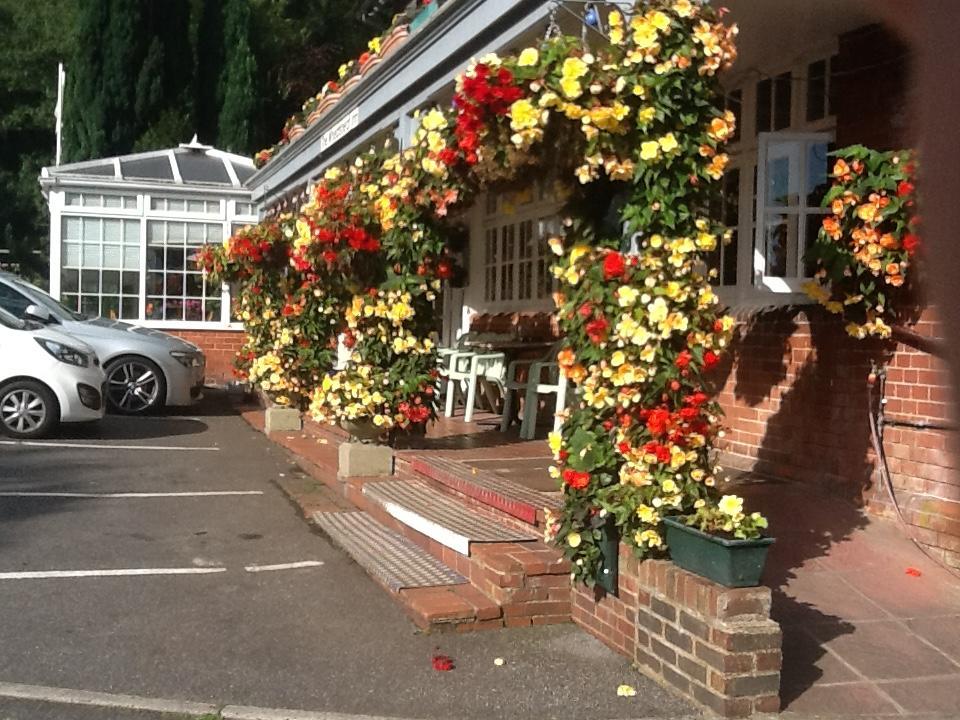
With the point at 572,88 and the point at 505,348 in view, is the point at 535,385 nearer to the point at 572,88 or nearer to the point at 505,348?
the point at 505,348

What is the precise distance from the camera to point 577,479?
4488mm

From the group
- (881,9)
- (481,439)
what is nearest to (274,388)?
(481,439)

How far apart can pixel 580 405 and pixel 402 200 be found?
2.56 meters

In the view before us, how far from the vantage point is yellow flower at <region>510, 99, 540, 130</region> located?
4.47 m

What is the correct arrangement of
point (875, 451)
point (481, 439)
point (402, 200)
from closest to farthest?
point (875, 451), point (402, 200), point (481, 439)

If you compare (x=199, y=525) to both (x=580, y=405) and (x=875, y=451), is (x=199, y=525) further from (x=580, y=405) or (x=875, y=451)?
(x=875, y=451)

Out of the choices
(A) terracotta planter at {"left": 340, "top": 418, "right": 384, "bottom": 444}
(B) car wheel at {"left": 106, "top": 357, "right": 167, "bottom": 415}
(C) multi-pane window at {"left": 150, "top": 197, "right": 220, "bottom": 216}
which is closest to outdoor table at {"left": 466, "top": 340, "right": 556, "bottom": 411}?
(A) terracotta planter at {"left": 340, "top": 418, "right": 384, "bottom": 444}

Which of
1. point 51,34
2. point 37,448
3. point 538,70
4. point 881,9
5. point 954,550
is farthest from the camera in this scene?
point 51,34

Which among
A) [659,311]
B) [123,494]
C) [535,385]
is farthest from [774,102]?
[123,494]

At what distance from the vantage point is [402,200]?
6746mm

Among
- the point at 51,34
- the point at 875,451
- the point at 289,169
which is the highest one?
the point at 51,34

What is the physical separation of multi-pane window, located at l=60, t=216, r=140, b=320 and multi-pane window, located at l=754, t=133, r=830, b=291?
46.6ft

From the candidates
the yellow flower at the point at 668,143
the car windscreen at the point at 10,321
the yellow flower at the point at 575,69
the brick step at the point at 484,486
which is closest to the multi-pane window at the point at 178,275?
the car windscreen at the point at 10,321

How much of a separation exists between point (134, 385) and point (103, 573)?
767 cm
